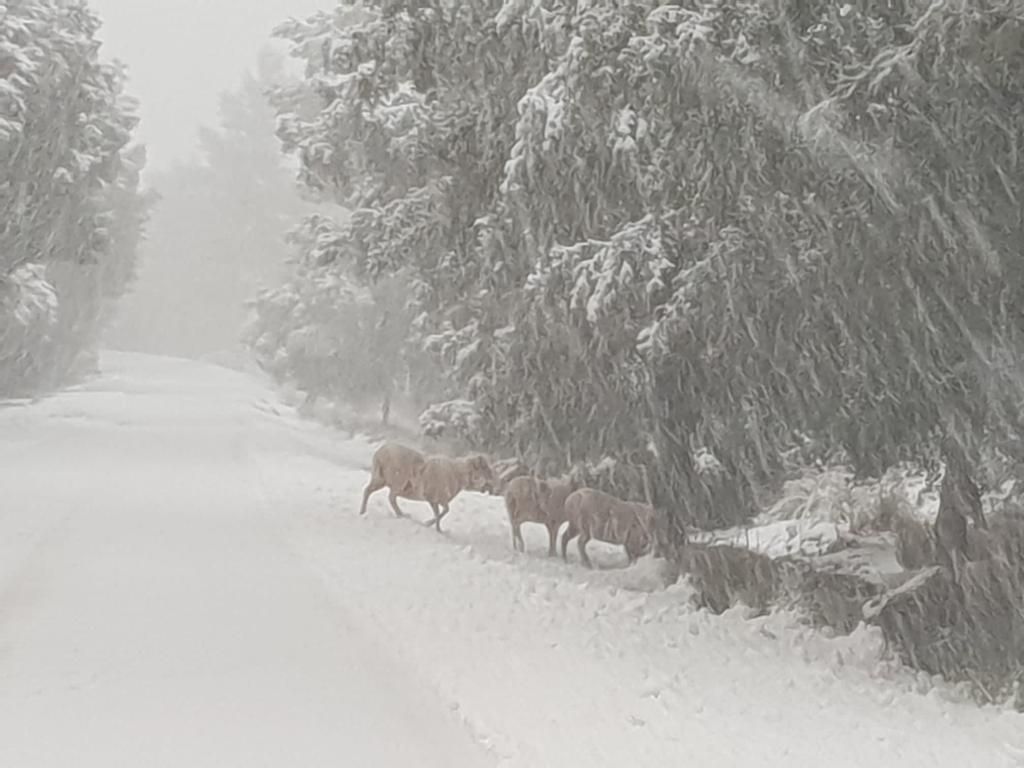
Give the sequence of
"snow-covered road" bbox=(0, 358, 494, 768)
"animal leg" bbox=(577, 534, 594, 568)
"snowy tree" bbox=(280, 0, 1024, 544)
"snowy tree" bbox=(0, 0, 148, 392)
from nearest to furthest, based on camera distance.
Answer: "snow-covered road" bbox=(0, 358, 494, 768) → "snowy tree" bbox=(280, 0, 1024, 544) → "animal leg" bbox=(577, 534, 594, 568) → "snowy tree" bbox=(0, 0, 148, 392)

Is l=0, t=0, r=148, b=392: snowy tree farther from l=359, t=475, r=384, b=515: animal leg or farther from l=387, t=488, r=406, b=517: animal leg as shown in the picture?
l=387, t=488, r=406, b=517: animal leg

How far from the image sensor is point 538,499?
43.4 feet

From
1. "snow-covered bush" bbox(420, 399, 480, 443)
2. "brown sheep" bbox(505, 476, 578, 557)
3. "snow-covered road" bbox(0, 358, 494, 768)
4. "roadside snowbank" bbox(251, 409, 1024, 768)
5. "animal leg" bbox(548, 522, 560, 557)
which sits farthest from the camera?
"snow-covered bush" bbox(420, 399, 480, 443)

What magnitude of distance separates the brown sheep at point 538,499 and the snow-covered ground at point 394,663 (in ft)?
1.57

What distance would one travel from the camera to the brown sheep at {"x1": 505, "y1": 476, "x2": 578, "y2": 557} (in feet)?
43.2

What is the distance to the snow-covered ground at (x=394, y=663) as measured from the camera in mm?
5762

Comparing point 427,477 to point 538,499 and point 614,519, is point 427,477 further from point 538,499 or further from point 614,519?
point 614,519

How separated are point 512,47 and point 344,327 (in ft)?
62.2

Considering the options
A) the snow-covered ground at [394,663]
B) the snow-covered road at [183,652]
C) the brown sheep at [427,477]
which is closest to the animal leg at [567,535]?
the snow-covered ground at [394,663]

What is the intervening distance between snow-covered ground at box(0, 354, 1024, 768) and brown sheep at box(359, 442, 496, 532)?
0.49m

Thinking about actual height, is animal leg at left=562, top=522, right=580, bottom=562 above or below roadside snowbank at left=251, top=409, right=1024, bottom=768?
above

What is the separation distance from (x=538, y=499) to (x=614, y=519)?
107 centimetres

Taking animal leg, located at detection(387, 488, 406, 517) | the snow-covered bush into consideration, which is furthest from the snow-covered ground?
→ the snow-covered bush

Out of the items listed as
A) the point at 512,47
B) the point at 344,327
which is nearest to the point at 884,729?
the point at 512,47
